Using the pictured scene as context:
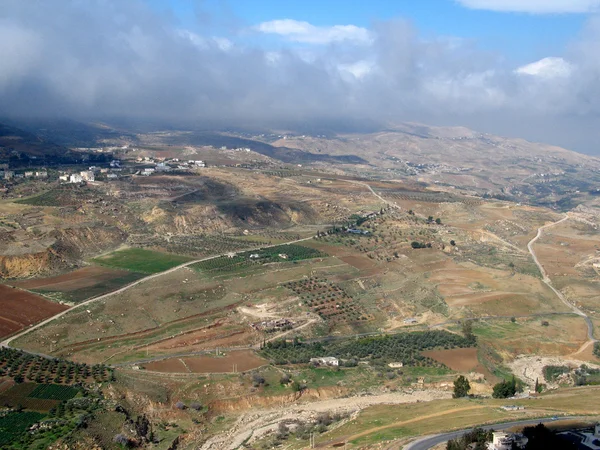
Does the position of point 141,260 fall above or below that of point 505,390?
above

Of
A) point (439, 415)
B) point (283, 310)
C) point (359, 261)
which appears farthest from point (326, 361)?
point (359, 261)

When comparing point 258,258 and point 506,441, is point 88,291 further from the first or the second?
point 506,441

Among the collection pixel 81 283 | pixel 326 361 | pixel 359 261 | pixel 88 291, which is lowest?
pixel 326 361

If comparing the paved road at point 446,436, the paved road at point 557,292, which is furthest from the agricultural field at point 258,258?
the paved road at point 446,436

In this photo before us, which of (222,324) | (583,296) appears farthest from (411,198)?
(222,324)

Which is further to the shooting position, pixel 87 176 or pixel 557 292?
pixel 87 176

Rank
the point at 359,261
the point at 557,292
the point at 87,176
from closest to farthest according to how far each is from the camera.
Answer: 1. the point at 557,292
2. the point at 359,261
3. the point at 87,176
